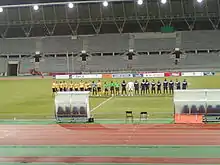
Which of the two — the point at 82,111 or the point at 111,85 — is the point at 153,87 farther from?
the point at 82,111

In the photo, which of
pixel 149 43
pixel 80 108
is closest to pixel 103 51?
pixel 149 43

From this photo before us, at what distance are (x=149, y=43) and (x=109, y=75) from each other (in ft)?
39.3

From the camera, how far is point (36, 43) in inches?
2450

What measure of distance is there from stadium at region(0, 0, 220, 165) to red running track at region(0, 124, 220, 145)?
40 mm

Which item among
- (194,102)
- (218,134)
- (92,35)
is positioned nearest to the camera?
(218,134)

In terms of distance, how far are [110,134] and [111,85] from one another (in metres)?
14.5

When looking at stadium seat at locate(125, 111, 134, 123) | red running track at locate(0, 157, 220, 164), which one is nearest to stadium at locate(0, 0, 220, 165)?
red running track at locate(0, 157, 220, 164)

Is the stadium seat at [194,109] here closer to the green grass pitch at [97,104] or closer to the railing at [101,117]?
the railing at [101,117]

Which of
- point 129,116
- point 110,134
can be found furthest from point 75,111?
point 110,134

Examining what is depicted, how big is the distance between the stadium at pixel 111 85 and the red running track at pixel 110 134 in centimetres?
4

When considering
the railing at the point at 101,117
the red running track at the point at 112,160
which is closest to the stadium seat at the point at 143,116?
the railing at the point at 101,117

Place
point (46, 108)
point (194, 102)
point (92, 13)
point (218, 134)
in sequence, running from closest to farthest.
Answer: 1. point (218, 134)
2. point (194, 102)
3. point (46, 108)
4. point (92, 13)

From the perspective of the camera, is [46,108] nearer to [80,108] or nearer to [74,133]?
[80,108]

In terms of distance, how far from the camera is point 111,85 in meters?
31.3
